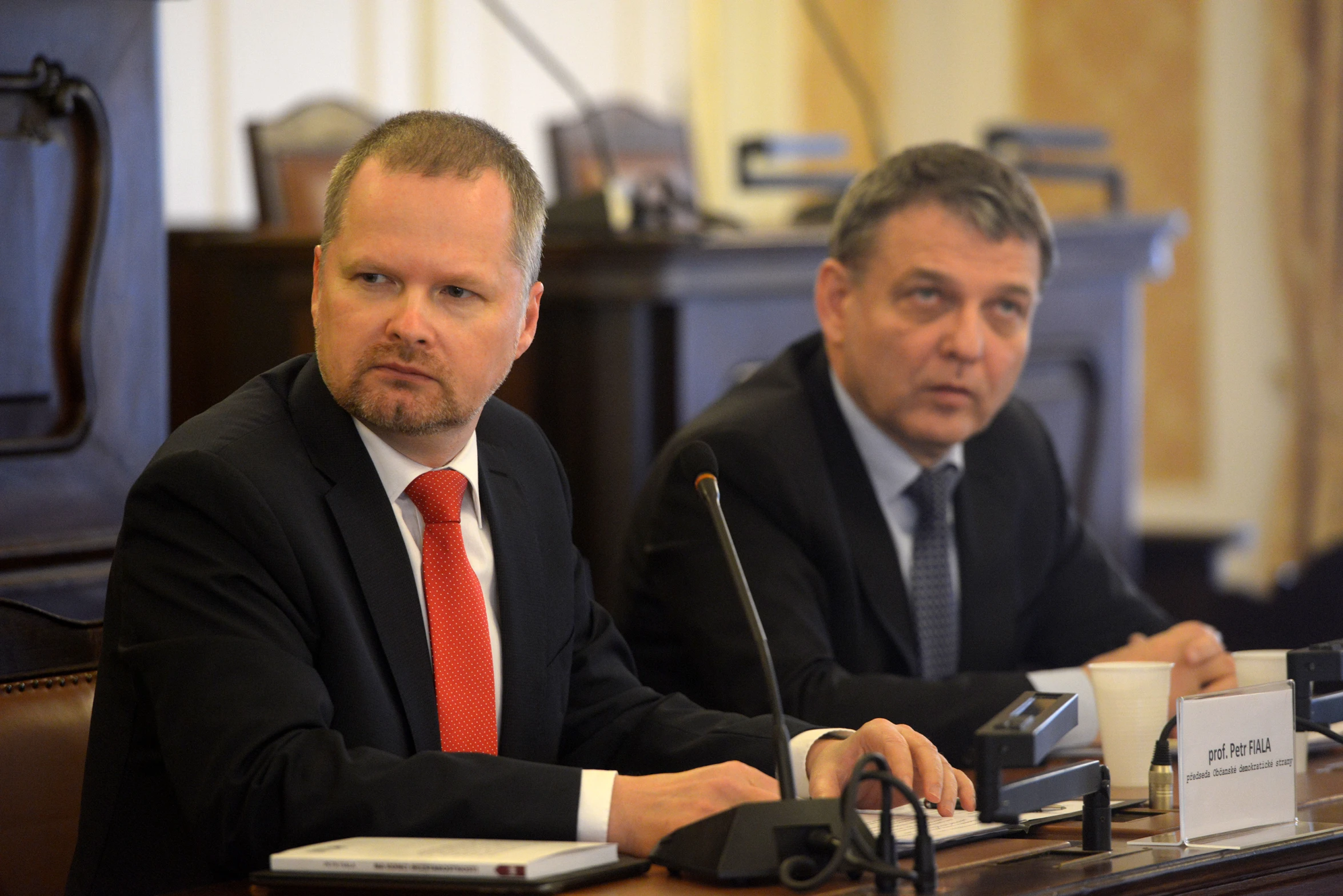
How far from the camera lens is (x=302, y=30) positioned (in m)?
5.27

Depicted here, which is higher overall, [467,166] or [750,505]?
[467,166]

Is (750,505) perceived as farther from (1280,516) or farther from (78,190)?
(1280,516)

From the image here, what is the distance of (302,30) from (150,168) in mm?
3122

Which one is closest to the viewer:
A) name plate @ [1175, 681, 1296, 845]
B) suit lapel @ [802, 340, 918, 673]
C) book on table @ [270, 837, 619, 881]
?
book on table @ [270, 837, 619, 881]

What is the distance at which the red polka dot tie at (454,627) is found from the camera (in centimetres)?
165

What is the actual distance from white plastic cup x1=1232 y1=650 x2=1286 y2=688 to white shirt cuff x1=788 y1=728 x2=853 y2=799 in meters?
0.63

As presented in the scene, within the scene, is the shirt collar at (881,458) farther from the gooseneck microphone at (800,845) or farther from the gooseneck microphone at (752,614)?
the gooseneck microphone at (800,845)

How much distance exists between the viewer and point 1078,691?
2.15 metres

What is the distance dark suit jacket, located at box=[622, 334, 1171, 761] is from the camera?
2078 millimetres

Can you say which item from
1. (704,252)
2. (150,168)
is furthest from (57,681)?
(704,252)

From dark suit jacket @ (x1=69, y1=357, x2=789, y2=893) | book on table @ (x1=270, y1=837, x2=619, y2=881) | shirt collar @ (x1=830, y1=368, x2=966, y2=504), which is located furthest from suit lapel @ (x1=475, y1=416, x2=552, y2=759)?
shirt collar @ (x1=830, y1=368, x2=966, y2=504)

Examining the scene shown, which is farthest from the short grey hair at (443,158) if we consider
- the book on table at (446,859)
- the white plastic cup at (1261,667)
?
the white plastic cup at (1261,667)

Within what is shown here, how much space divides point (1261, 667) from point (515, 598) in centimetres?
92

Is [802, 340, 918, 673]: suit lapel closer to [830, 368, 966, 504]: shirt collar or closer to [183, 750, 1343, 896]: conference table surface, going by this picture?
[830, 368, 966, 504]: shirt collar
